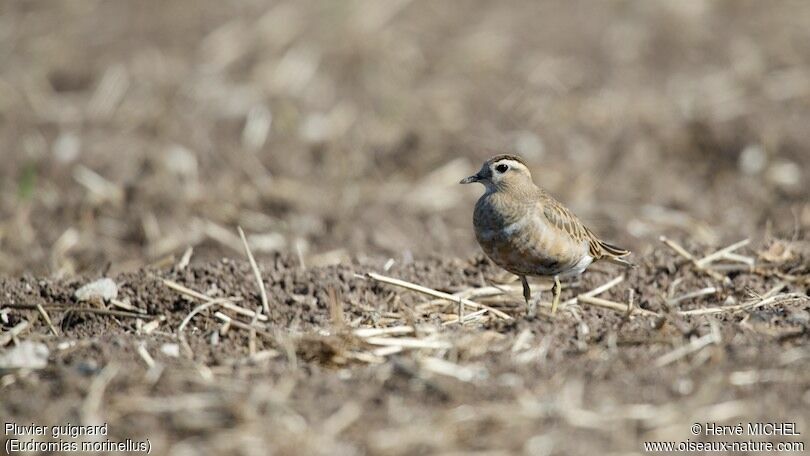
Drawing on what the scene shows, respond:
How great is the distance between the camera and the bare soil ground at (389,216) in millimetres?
4961

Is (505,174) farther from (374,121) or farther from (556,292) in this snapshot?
(374,121)

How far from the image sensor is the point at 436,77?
12828 millimetres

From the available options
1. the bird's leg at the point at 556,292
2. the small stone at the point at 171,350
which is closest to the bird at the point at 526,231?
the bird's leg at the point at 556,292

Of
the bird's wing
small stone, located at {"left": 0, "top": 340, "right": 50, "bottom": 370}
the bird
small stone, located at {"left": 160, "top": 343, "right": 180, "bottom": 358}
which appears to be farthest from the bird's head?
small stone, located at {"left": 0, "top": 340, "right": 50, "bottom": 370}

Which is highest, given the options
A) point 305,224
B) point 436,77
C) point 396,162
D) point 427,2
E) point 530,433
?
point 427,2

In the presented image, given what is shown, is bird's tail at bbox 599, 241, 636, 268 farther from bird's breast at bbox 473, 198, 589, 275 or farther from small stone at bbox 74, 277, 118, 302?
small stone at bbox 74, 277, 118, 302

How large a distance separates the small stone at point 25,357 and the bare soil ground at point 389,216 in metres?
0.05

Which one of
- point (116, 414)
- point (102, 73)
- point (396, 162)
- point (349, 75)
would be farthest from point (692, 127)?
point (116, 414)

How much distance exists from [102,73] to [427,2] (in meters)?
4.66

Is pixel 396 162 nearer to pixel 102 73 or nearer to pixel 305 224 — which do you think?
pixel 305 224

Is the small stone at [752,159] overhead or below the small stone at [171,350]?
overhead

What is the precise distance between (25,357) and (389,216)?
4.71m

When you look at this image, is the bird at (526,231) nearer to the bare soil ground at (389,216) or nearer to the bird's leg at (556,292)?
the bird's leg at (556,292)

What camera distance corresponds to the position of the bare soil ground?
4961 mm
